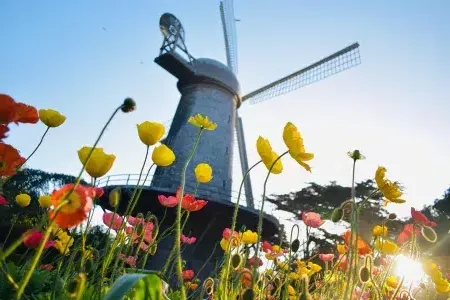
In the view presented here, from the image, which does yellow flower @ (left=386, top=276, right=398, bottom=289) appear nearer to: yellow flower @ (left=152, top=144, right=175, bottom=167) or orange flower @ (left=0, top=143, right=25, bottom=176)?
yellow flower @ (left=152, top=144, right=175, bottom=167)

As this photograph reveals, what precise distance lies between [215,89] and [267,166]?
1490cm

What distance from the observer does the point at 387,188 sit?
1.62m

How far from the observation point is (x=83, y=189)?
68cm

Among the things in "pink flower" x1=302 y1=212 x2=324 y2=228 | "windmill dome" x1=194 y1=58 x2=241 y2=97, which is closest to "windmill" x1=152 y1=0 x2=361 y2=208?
"windmill dome" x1=194 y1=58 x2=241 y2=97

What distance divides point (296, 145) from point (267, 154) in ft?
0.38

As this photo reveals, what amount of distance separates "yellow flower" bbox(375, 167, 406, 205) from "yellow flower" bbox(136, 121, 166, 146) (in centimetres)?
87

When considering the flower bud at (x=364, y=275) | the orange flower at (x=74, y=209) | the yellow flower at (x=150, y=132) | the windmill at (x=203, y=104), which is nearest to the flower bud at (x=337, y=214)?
the flower bud at (x=364, y=275)

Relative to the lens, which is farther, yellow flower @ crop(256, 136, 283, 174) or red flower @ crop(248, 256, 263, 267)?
yellow flower @ crop(256, 136, 283, 174)

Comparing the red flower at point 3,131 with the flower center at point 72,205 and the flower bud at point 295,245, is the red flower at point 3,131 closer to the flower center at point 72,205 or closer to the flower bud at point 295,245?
the flower center at point 72,205

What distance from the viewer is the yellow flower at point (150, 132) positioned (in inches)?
64.8

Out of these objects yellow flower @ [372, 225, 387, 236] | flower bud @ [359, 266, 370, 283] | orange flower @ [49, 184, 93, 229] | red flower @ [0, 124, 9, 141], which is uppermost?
yellow flower @ [372, 225, 387, 236]

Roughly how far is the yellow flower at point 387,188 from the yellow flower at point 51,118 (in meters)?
1.40

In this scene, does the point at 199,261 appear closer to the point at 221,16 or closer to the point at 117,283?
the point at 117,283

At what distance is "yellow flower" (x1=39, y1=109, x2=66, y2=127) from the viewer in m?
1.86
